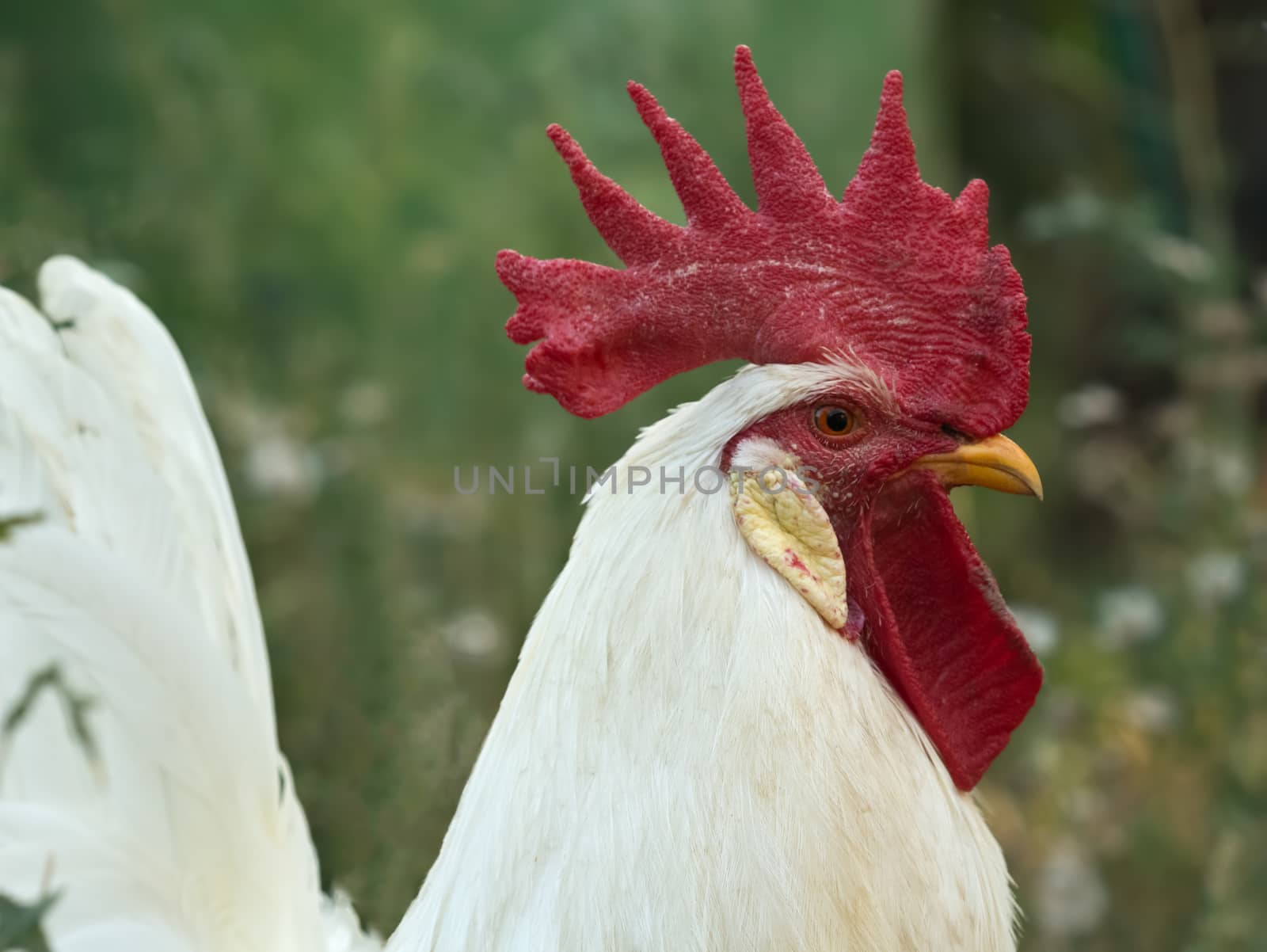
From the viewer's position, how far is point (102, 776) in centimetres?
181

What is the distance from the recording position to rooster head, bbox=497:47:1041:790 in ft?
5.81

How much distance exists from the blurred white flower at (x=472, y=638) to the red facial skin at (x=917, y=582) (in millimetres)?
2124

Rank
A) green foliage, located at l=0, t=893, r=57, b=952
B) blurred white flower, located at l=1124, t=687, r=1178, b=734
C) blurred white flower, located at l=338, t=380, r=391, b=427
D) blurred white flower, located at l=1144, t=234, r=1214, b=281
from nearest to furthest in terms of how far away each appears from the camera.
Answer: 1. green foliage, located at l=0, t=893, r=57, b=952
2. blurred white flower, located at l=1124, t=687, r=1178, b=734
3. blurred white flower, located at l=1144, t=234, r=1214, b=281
4. blurred white flower, located at l=338, t=380, r=391, b=427

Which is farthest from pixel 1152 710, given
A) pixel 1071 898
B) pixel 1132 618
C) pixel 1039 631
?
pixel 1071 898

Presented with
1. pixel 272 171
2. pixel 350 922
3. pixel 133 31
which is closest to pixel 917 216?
pixel 350 922

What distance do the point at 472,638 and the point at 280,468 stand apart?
1091 mm

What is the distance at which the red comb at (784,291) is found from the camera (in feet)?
5.92

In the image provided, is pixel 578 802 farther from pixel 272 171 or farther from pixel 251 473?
pixel 272 171

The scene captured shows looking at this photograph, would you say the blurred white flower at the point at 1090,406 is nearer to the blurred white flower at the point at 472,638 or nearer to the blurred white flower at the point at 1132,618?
the blurred white flower at the point at 1132,618

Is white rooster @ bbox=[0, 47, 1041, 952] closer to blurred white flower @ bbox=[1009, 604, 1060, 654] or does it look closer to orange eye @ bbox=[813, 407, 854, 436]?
orange eye @ bbox=[813, 407, 854, 436]

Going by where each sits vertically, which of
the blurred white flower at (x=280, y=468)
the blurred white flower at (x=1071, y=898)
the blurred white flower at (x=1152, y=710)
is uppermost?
the blurred white flower at (x=280, y=468)

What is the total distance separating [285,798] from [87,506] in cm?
63

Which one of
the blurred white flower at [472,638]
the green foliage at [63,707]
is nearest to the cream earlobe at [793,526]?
the green foliage at [63,707]

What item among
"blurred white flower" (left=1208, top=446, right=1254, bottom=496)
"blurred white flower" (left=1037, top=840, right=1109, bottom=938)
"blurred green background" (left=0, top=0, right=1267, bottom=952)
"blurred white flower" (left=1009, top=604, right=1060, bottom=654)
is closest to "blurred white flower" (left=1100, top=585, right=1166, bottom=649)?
"blurred green background" (left=0, top=0, right=1267, bottom=952)
